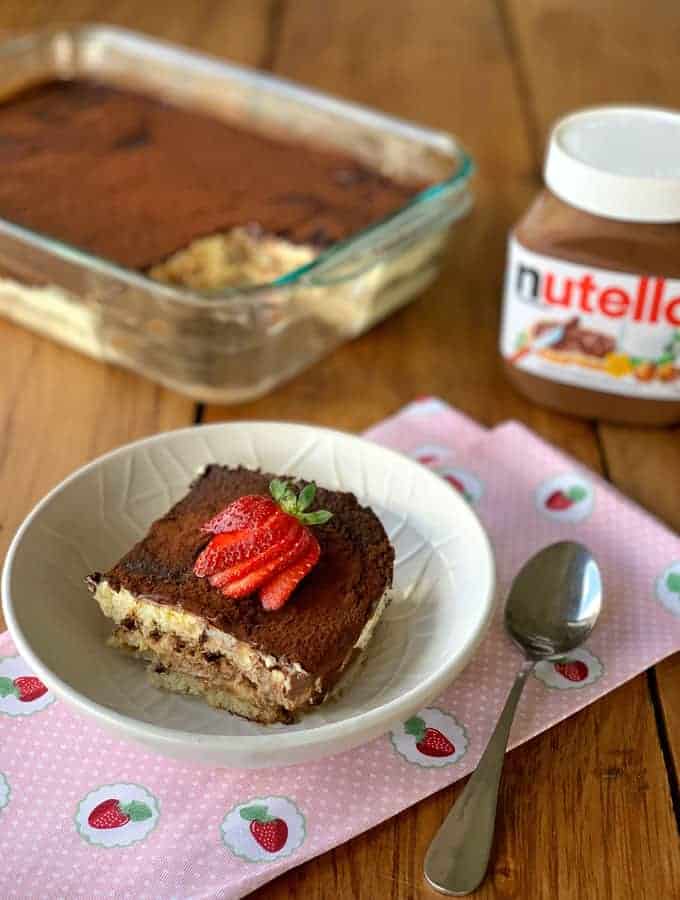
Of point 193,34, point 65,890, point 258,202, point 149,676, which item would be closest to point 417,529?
point 149,676

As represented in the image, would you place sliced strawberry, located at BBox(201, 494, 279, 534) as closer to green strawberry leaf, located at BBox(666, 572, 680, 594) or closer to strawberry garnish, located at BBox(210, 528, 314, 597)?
strawberry garnish, located at BBox(210, 528, 314, 597)

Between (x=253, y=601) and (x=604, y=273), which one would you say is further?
(x=604, y=273)

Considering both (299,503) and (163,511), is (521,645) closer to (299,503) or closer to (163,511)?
(299,503)

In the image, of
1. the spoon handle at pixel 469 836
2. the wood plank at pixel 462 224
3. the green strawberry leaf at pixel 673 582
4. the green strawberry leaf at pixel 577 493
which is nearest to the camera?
the spoon handle at pixel 469 836

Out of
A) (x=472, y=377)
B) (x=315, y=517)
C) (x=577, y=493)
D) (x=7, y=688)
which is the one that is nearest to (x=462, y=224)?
(x=472, y=377)

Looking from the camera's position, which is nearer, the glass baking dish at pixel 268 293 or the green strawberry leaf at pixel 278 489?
the green strawberry leaf at pixel 278 489

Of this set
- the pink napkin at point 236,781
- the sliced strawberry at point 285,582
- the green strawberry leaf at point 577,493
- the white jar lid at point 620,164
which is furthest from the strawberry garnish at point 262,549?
the white jar lid at point 620,164

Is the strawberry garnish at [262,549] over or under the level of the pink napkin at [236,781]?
over

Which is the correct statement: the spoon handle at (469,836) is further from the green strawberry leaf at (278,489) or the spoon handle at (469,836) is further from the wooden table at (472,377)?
the green strawberry leaf at (278,489)
